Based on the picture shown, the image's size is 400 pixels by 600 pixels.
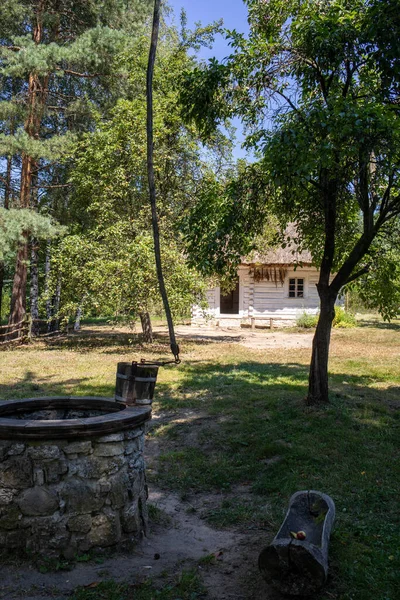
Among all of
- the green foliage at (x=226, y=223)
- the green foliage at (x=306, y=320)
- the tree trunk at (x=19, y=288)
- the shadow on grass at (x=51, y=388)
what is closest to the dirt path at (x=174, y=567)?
the green foliage at (x=226, y=223)

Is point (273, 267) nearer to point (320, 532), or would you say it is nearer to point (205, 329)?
point (205, 329)

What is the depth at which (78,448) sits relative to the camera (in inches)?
168

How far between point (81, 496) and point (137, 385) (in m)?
1.31

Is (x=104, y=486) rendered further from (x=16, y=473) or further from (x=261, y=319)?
(x=261, y=319)

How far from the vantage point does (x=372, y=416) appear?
816 centimetres

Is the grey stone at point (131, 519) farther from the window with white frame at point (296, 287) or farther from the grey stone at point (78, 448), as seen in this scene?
the window with white frame at point (296, 287)

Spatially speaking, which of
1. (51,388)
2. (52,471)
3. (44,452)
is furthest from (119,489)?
(51,388)

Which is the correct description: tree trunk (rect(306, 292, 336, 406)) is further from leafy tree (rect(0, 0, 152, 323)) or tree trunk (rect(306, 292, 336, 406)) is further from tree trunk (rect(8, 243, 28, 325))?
tree trunk (rect(8, 243, 28, 325))

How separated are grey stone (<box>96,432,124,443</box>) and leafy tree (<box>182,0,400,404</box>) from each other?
3.65 meters

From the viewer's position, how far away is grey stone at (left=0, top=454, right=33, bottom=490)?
4.20 meters

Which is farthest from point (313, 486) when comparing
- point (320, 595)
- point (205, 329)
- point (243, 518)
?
point (205, 329)

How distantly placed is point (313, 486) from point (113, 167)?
13289 millimetres

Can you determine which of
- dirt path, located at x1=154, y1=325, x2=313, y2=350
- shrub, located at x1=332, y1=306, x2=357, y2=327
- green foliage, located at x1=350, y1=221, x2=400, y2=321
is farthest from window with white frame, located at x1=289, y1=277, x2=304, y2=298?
green foliage, located at x1=350, y1=221, x2=400, y2=321

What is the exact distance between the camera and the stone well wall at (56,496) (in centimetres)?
417
